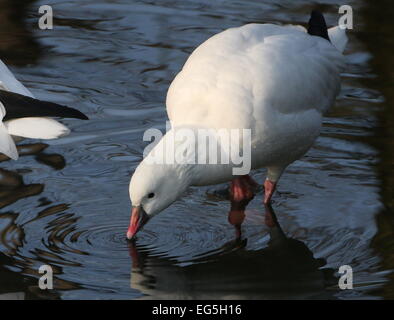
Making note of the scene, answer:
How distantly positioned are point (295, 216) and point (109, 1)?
5.50 m

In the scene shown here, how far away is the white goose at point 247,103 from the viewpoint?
629 cm

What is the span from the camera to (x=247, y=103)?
6.48m

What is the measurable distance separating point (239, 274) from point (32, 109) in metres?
1.61

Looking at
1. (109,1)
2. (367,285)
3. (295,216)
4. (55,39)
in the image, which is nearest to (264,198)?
(295,216)

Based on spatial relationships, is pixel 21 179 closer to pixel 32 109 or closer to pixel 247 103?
pixel 32 109

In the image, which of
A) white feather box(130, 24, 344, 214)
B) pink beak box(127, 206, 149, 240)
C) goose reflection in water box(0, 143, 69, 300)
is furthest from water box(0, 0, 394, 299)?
white feather box(130, 24, 344, 214)

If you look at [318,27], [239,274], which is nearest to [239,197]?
[239,274]

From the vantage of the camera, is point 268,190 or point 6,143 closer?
point 6,143

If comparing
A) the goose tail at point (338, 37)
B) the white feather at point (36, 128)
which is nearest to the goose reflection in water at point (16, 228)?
the white feather at point (36, 128)

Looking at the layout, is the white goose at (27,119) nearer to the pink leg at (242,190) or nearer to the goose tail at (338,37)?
the pink leg at (242,190)

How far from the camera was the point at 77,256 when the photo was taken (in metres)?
6.36

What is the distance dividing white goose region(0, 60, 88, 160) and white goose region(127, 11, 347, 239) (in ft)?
1.88

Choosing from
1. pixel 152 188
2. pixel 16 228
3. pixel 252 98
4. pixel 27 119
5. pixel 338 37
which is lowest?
pixel 16 228

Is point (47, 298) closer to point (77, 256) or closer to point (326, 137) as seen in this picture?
point (77, 256)
